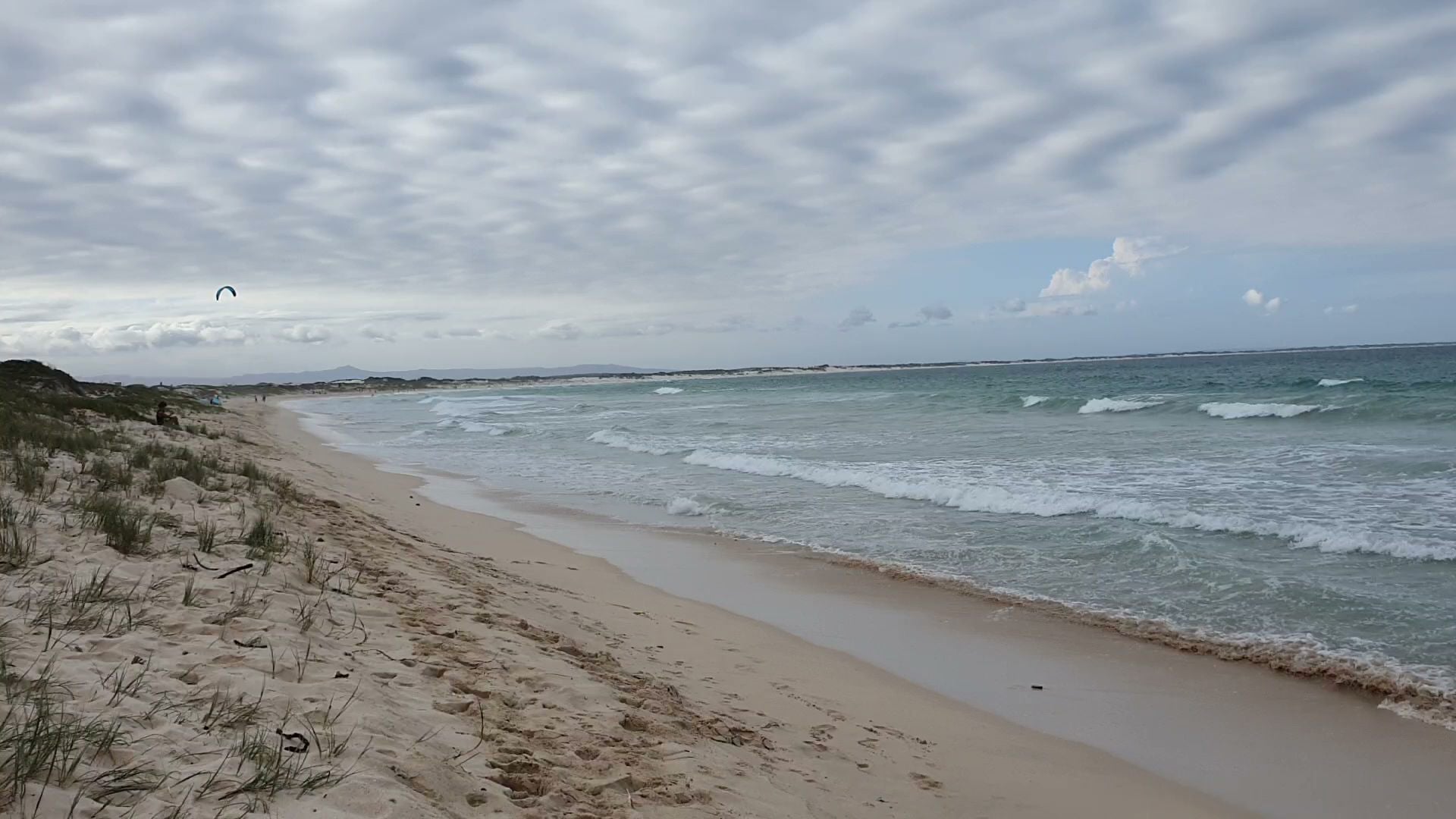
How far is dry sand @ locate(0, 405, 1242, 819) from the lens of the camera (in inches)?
113

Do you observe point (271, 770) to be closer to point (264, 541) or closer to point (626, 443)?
point (264, 541)

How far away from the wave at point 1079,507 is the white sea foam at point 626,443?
4.54 metres

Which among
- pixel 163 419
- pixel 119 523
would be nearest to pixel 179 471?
pixel 119 523

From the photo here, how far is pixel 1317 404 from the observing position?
Result: 27109mm

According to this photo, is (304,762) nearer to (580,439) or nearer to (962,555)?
(962,555)

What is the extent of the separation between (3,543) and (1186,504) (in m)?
13.1

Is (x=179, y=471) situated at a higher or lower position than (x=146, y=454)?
lower

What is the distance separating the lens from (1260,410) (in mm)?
26328

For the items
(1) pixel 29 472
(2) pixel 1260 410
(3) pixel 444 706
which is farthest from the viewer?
(2) pixel 1260 410

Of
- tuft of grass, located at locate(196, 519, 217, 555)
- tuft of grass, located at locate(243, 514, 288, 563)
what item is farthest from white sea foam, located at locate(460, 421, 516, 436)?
tuft of grass, located at locate(196, 519, 217, 555)

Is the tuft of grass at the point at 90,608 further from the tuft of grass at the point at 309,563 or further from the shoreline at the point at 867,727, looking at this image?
the shoreline at the point at 867,727

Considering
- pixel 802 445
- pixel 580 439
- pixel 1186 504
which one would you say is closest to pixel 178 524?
pixel 1186 504

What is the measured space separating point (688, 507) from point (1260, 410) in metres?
22.6

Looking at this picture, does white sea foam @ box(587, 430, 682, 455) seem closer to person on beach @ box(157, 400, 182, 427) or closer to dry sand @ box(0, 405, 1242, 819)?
person on beach @ box(157, 400, 182, 427)
